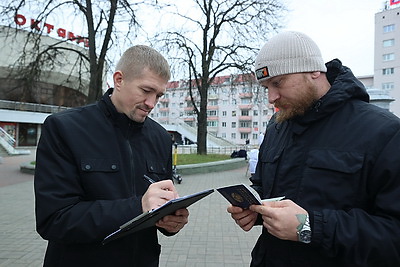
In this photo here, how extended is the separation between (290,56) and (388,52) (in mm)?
55923

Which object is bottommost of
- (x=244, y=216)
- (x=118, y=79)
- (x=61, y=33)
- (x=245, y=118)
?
(x=244, y=216)

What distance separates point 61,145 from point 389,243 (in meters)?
1.74

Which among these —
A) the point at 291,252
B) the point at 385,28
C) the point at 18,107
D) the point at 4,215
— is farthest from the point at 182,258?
the point at 385,28

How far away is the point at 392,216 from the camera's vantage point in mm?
1458

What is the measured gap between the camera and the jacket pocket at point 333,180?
5.09ft

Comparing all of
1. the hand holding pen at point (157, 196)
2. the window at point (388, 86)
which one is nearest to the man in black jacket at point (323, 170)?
the hand holding pen at point (157, 196)

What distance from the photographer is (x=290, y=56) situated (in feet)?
5.91

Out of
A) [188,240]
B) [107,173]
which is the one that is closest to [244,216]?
[107,173]

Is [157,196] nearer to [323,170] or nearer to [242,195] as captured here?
[242,195]

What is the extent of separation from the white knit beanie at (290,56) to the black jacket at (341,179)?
0.59 ft

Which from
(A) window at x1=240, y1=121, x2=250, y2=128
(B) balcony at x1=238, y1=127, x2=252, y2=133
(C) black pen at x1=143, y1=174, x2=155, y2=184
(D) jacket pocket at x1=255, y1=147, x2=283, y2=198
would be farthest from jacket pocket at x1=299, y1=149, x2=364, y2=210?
(A) window at x1=240, y1=121, x2=250, y2=128

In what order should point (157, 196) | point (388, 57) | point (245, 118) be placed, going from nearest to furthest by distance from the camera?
point (157, 196) → point (388, 57) → point (245, 118)

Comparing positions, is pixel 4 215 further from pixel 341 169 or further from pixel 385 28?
pixel 385 28

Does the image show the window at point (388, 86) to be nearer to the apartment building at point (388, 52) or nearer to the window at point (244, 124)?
the apartment building at point (388, 52)
